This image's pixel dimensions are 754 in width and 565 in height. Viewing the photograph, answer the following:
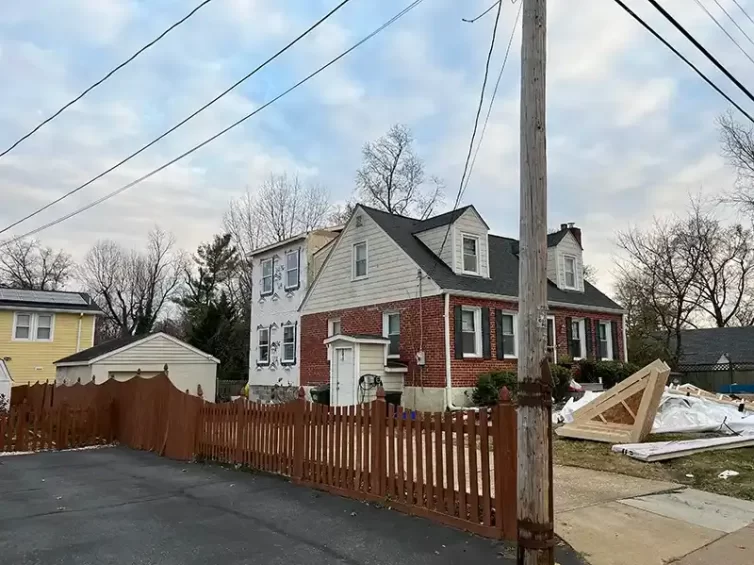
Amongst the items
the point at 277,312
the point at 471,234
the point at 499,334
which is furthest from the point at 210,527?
the point at 277,312

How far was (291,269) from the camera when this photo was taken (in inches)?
954

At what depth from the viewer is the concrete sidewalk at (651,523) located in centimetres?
481

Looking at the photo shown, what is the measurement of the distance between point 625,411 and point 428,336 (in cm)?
683

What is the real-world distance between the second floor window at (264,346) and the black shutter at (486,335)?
1056cm

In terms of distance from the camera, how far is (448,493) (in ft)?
18.6

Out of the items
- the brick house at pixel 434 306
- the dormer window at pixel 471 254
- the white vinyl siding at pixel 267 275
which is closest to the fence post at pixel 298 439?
the brick house at pixel 434 306

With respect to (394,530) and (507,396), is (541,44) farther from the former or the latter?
(394,530)

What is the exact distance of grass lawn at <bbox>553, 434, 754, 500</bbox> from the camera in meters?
7.43

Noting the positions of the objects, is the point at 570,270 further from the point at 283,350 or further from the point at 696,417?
the point at 283,350

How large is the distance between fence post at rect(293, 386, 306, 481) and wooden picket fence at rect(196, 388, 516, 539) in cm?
1

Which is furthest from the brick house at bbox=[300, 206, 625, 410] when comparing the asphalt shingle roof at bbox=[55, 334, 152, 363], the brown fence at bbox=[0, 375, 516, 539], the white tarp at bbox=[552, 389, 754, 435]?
the asphalt shingle roof at bbox=[55, 334, 152, 363]

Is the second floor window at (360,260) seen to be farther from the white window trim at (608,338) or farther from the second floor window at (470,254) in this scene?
the white window trim at (608,338)

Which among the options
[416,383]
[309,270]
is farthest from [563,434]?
[309,270]

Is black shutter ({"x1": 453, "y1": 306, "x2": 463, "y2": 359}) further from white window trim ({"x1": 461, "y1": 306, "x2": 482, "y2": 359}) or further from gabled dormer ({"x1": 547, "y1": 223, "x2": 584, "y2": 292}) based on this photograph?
gabled dormer ({"x1": 547, "y1": 223, "x2": 584, "y2": 292})
